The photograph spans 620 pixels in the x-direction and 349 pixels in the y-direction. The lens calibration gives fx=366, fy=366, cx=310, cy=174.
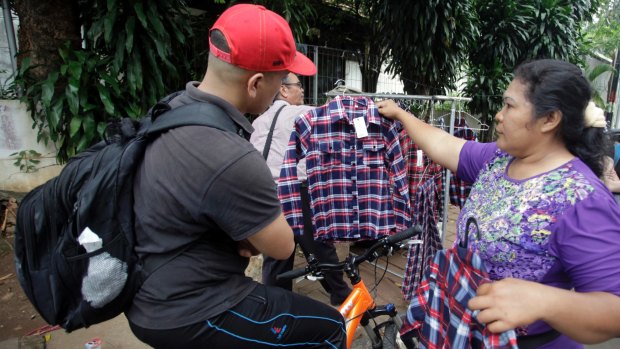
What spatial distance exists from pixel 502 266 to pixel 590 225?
296mm

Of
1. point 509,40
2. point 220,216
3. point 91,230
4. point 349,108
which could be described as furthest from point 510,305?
point 509,40

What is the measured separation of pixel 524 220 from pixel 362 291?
1.02 m

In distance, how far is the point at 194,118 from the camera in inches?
43.6

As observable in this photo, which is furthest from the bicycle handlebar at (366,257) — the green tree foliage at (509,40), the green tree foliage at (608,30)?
the green tree foliage at (608,30)

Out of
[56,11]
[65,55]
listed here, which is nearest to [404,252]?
[65,55]

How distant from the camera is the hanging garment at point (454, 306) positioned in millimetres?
1164

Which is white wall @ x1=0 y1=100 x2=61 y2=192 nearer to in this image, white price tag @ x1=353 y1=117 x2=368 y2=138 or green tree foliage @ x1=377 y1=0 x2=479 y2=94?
white price tag @ x1=353 y1=117 x2=368 y2=138

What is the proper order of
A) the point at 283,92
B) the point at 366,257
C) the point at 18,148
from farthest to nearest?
1. the point at 18,148
2. the point at 283,92
3. the point at 366,257

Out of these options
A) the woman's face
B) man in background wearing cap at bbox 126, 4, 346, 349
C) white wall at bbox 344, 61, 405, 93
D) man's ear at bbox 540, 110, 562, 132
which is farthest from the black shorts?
white wall at bbox 344, 61, 405, 93

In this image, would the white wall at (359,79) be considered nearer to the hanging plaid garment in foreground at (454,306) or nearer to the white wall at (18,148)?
the white wall at (18,148)

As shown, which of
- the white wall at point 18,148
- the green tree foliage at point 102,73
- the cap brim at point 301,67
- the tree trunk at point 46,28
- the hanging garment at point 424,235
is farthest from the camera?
the white wall at point 18,148

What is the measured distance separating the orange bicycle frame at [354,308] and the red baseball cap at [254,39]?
1300mm

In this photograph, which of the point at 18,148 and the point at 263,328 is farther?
the point at 18,148

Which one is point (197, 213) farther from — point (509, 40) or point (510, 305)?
point (509, 40)
